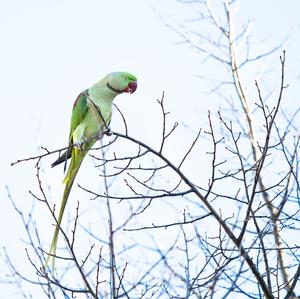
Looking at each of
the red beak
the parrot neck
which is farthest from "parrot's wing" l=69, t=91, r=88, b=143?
the red beak

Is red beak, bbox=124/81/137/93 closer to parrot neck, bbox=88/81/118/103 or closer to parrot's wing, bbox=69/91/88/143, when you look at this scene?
parrot neck, bbox=88/81/118/103

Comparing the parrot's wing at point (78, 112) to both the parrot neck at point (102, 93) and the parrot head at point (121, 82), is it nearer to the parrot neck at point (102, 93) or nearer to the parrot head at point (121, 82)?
the parrot neck at point (102, 93)

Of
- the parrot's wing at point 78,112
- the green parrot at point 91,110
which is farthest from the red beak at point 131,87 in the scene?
the parrot's wing at point 78,112

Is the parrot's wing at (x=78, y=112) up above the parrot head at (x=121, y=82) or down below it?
below

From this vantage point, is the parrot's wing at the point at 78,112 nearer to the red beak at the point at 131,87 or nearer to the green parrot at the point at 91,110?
the green parrot at the point at 91,110

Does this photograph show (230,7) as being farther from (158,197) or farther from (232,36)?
(158,197)

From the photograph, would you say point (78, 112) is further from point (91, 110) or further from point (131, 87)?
point (131, 87)

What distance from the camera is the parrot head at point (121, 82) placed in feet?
15.8

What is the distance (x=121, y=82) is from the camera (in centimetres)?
485

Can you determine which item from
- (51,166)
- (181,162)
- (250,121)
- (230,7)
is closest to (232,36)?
(230,7)

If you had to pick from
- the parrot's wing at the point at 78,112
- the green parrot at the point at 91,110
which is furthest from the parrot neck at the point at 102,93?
the parrot's wing at the point at 78,112

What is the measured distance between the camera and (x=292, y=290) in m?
2.68

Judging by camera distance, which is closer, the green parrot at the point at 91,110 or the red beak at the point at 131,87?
the green parrot at the point at 91,110

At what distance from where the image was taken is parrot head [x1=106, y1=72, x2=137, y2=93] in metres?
4.80
